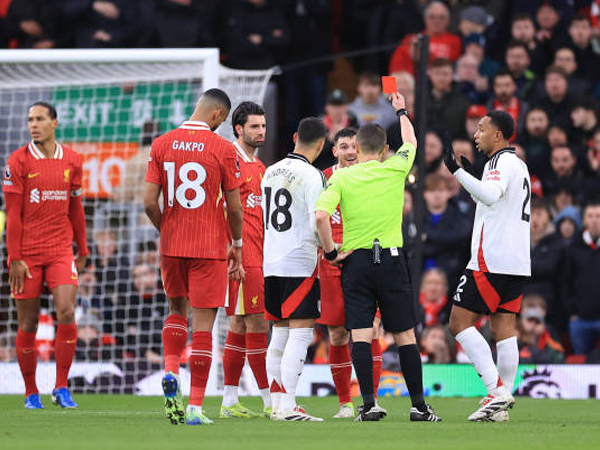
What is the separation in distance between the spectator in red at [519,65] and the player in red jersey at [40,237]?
298 inches

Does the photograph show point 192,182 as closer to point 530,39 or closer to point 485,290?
point 485,290

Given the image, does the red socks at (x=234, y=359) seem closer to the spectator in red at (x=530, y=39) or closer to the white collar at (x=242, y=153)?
the white collar at (x=242, y=153)

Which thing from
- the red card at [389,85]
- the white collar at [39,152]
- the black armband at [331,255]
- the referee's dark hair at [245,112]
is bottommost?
the black armband at [331,255]

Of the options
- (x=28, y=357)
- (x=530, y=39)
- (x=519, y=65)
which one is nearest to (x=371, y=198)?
(x=28, y=357)

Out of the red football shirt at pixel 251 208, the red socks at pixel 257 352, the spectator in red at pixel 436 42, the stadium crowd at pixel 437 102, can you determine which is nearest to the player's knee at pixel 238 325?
the red socks at pixel 257 352

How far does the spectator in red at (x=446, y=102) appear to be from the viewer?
1603 cm

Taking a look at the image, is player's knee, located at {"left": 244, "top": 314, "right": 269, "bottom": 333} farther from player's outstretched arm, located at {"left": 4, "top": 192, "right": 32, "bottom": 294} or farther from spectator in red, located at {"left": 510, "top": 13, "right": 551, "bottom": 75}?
spectator in red, located at {"left": 510, "top": 13, "right": 551, "bottom": 75}

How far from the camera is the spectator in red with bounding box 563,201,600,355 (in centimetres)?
1405

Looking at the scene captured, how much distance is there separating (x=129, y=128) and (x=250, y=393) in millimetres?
4077

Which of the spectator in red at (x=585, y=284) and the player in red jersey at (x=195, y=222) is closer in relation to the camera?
the player in red jersey at (x=195, y=222)

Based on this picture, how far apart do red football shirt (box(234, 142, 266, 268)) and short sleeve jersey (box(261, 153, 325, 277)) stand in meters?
0.72

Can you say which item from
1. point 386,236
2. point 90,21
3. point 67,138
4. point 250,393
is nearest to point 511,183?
point 386,236

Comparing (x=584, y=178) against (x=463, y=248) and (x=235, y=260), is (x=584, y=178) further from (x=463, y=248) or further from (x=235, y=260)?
(x=235, y=260)

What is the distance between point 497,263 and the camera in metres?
8.94
